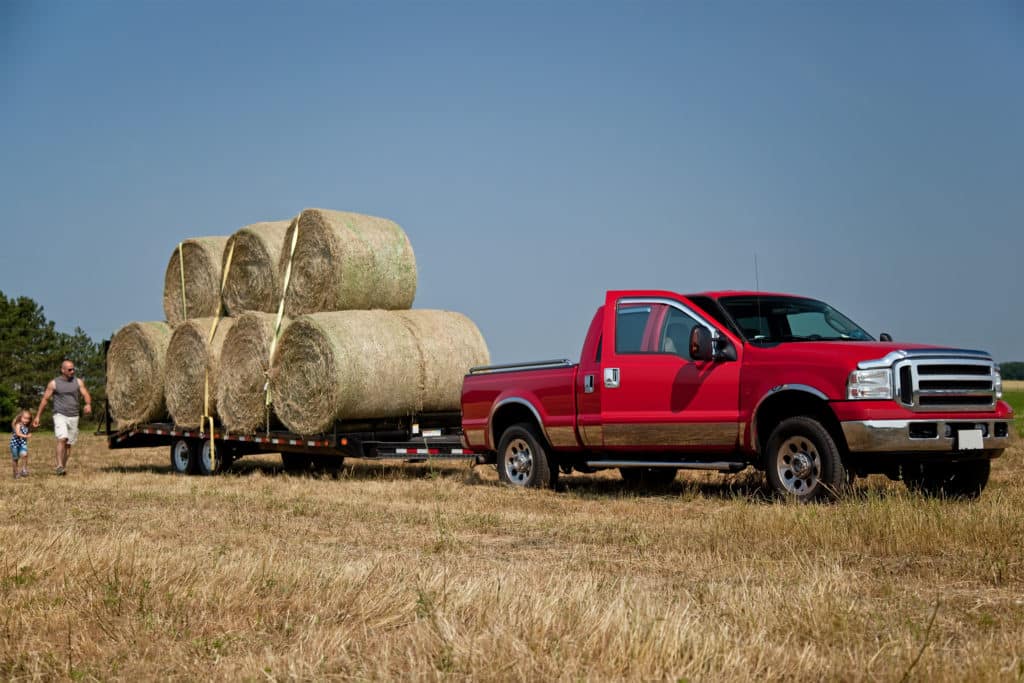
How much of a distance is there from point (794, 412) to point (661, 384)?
1411 millimetres

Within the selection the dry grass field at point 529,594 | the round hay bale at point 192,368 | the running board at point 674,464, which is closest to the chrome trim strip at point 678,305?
the running board at point 674,464

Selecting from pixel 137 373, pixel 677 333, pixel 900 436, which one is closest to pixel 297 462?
pixel 137 373

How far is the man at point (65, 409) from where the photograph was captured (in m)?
18.4

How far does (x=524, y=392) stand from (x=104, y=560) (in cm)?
728

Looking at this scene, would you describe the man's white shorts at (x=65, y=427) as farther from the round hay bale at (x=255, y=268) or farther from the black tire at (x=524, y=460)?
the black tire at (x=524, y=460)

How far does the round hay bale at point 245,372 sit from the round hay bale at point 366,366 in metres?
0.35

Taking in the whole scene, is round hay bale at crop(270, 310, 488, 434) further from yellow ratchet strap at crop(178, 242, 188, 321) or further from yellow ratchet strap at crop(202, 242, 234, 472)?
yellow ratchet strap at crop(178, 242, 188, 321)

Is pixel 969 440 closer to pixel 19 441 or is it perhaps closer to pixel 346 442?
pixel 346 442

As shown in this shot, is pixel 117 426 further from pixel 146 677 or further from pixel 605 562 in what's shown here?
pixel 146 677

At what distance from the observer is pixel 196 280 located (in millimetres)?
18422

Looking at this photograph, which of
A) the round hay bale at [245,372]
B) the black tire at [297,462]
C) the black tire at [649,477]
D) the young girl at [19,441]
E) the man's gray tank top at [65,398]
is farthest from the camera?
the black tire at [297,462]

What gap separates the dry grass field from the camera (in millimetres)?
4672

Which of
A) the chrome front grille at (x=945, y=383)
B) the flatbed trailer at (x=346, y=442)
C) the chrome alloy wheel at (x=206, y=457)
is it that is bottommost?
the chrome alloy wheel at (x=206, y=457)

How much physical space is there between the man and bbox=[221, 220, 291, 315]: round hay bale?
279cm
